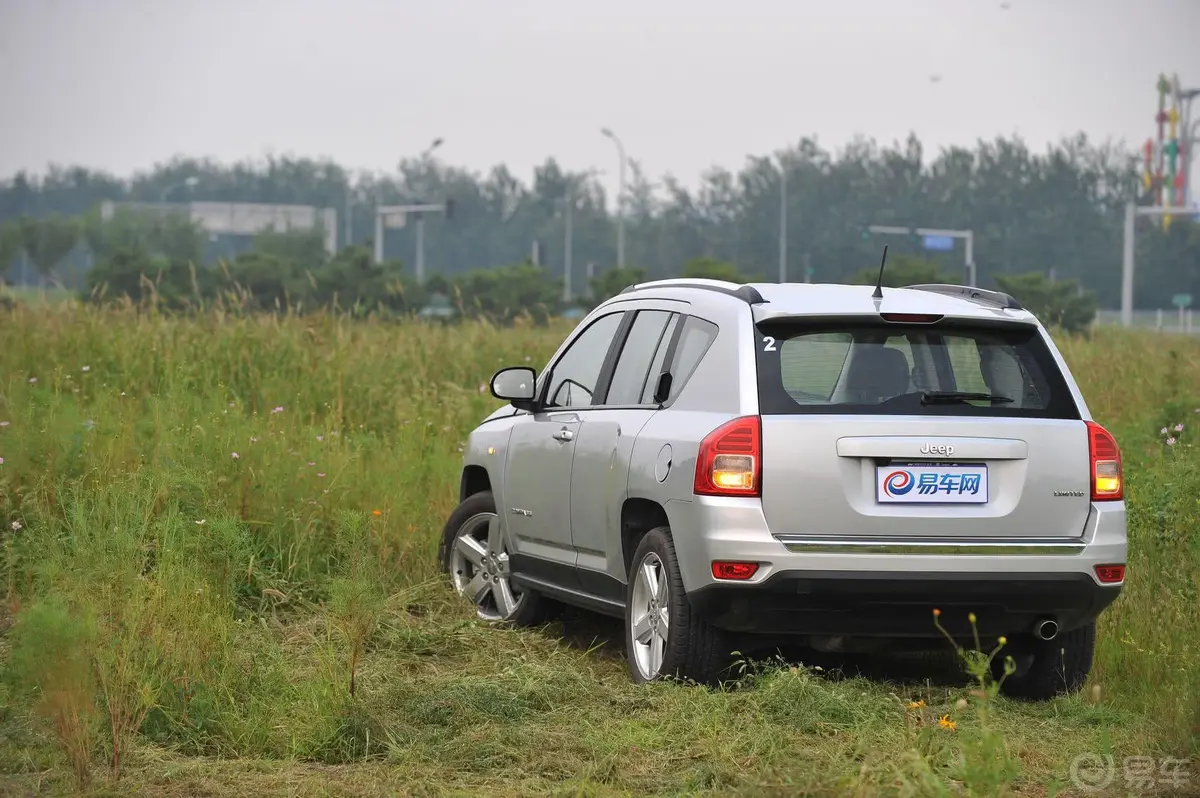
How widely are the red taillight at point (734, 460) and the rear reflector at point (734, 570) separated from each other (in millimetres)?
274

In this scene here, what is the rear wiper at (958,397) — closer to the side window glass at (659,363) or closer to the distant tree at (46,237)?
the side window glass at (659,363)

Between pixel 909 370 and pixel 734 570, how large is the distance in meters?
1.12

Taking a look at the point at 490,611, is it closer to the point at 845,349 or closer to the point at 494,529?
the point at 494,529

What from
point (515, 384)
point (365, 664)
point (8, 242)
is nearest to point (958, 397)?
point (515, 384)

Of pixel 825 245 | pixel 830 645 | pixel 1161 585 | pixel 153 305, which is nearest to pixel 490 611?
pixel 830 645

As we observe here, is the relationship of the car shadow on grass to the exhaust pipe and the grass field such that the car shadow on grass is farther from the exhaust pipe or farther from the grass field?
the exhaust pipe

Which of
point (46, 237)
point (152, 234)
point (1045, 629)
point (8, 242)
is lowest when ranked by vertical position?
point (1045, 629)

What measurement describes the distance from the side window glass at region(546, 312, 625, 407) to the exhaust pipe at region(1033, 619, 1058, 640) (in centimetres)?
254

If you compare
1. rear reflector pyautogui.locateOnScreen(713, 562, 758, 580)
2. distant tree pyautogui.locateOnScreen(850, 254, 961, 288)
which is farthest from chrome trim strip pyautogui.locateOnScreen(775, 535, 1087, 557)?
distant tree pyautogui.locateOnScreen(850, 254, 961, 288)

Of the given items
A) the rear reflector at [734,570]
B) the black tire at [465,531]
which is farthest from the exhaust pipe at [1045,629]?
the black tire at [465,531]

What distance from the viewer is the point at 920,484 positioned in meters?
6.48

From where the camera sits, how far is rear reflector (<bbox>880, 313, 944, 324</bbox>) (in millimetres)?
6832

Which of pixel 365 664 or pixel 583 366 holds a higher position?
pixel 583 366

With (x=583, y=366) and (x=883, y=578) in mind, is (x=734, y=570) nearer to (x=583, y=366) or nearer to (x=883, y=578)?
(x=883, y=578)
